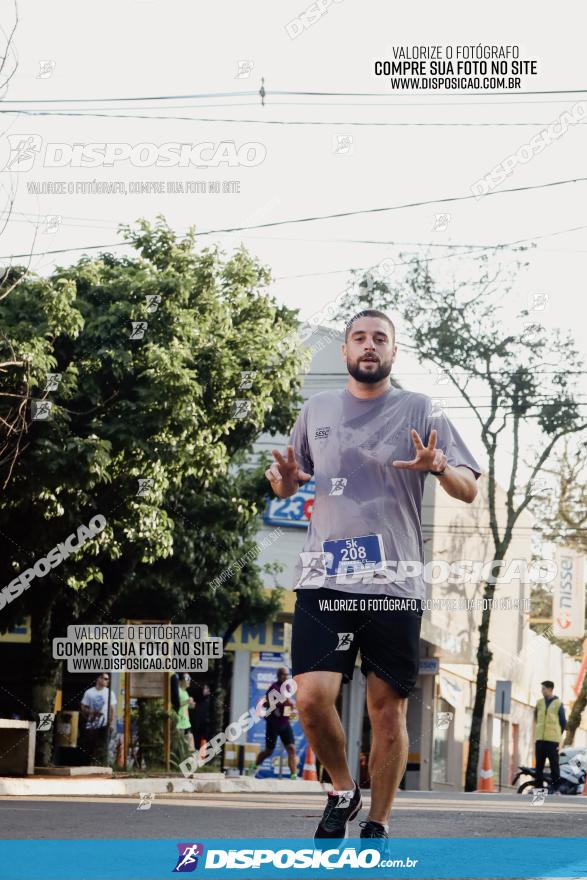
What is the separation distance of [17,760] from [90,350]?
5137 mm

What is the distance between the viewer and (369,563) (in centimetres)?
476

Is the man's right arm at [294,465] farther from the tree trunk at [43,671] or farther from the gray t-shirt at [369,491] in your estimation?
the tree trunk at [43,671]

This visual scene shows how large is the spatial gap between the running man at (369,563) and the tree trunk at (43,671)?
15353 mm

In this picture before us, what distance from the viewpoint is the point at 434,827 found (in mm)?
6930

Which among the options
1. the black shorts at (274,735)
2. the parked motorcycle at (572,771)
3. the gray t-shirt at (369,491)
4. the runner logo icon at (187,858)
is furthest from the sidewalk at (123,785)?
the gray t-shirt at (369,491)

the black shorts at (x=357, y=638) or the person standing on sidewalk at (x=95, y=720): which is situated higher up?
the black shorts at (x=357, y=638)

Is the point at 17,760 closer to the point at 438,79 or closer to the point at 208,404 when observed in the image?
the point at 208,404

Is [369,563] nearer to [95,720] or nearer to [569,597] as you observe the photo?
[95,720]

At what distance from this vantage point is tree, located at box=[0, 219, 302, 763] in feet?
58.1

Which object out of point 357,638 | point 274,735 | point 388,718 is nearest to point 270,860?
point 388,718

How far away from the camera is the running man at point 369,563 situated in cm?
479

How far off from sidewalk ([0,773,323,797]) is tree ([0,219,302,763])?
2.70 metres

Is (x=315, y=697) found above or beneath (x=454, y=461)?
beneath

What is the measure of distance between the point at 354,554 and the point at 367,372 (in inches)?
25.8
